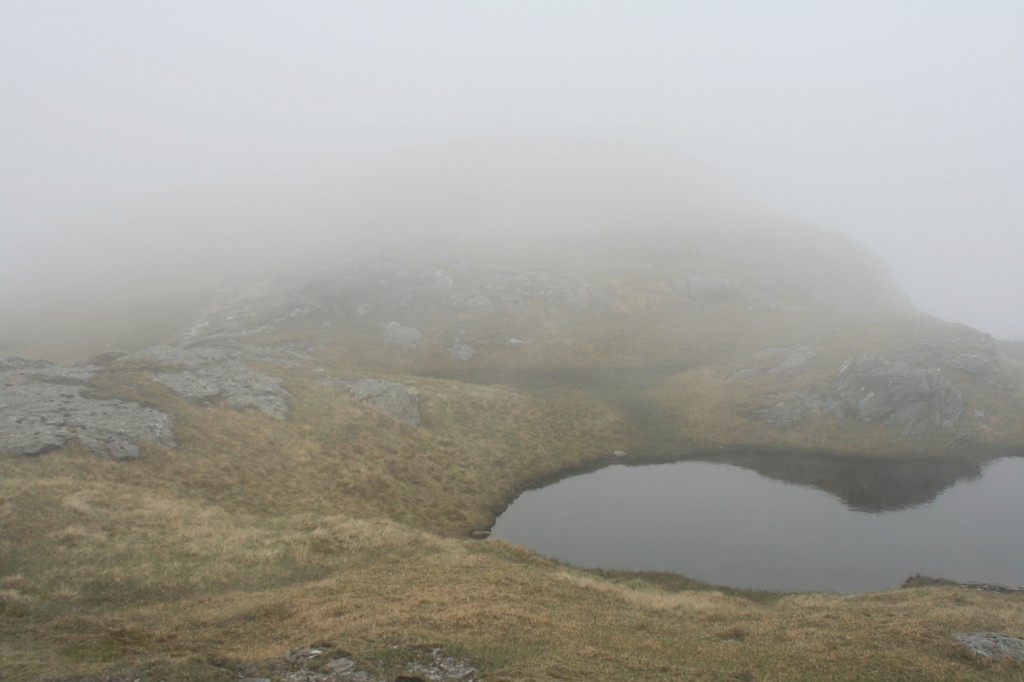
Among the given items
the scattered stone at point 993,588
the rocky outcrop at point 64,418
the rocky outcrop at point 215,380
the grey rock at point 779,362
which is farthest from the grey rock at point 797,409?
the rocky outcrop at point 64,418

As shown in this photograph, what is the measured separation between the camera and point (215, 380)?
48688 millimetres

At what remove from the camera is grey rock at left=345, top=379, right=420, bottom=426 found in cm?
5156

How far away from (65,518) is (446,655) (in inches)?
912

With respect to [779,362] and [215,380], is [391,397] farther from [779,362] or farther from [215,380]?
[779,362]

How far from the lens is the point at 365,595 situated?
2534 centimetres

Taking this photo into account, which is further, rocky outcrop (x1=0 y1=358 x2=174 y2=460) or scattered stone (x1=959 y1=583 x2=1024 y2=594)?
rocky outcrop (x1=0 y1=358 x2=174 y2=460)

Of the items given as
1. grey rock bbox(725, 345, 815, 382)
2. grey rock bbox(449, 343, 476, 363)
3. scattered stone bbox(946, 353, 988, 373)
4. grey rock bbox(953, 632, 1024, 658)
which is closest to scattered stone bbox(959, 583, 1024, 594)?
grey rock bbox(953, 632, 1024, 658)

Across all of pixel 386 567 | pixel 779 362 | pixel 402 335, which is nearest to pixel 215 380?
pixel 386 567

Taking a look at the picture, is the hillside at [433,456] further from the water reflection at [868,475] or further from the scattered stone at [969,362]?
the water reflection at [868,475]

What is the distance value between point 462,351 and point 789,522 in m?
46.5

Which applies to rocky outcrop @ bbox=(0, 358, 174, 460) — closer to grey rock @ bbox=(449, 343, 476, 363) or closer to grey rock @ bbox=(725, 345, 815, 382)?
grey rock @ bbox=(449, 343, 476, 363)

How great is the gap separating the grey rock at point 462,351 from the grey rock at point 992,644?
57882mm

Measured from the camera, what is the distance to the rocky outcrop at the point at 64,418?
34906mm

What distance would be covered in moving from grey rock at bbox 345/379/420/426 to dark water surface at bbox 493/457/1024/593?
14424mm
